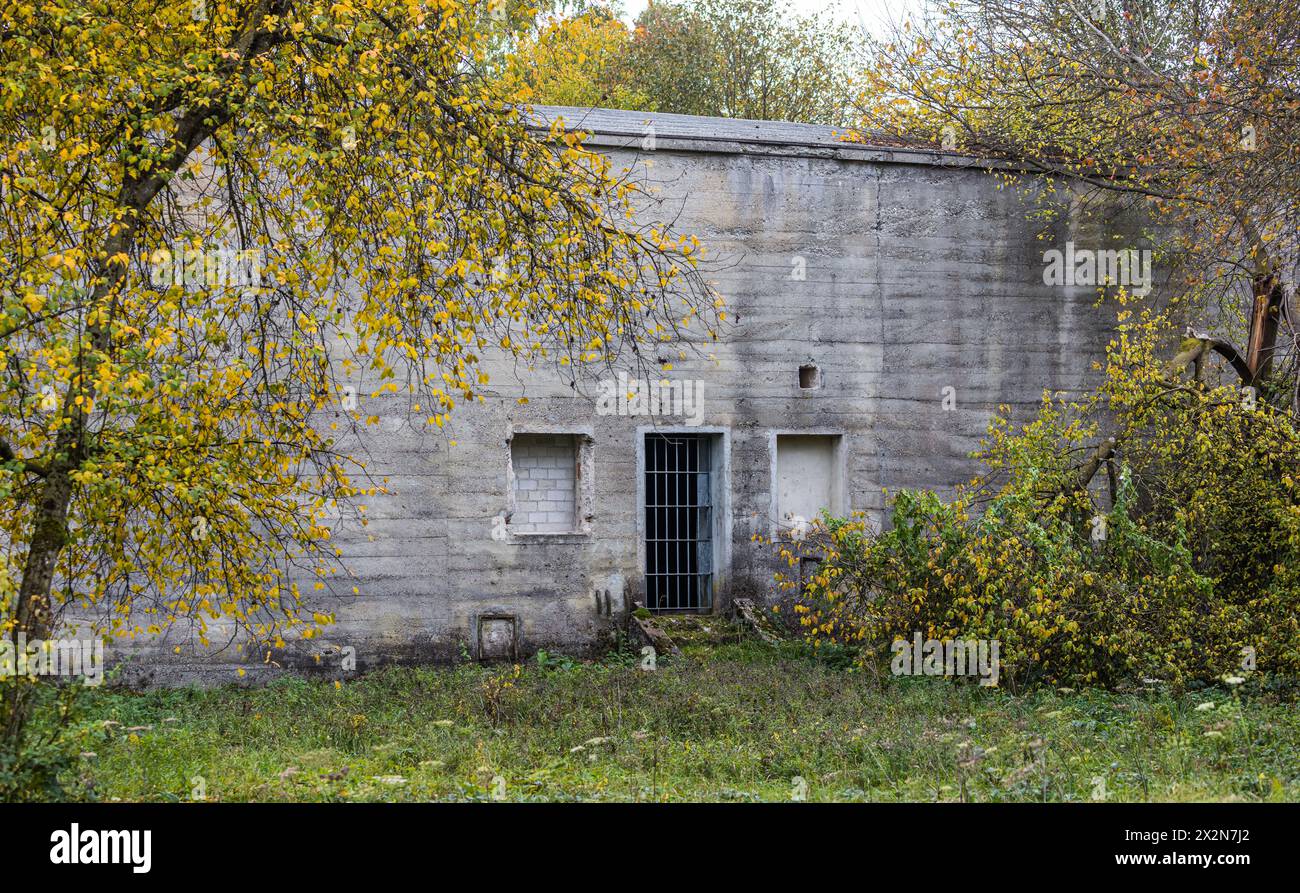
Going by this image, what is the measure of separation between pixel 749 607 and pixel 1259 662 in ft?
17.5

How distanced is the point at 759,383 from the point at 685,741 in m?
6.11

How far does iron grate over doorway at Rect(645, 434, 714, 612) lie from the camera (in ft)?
47.3

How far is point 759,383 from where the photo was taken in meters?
14.4

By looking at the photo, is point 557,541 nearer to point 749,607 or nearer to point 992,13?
point 749,607

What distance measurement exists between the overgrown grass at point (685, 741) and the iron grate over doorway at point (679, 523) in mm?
2153

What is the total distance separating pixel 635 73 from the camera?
29984mm

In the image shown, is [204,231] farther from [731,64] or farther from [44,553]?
[731,64]

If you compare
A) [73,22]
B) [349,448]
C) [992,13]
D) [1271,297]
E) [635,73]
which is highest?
[635,73]

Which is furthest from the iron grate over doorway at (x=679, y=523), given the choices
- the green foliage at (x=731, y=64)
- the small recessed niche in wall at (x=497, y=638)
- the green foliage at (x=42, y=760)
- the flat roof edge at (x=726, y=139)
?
the green foliage at (x=731, y=64)

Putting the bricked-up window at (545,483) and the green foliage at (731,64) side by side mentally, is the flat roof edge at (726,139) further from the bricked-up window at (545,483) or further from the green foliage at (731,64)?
the green foliage at (731,64)

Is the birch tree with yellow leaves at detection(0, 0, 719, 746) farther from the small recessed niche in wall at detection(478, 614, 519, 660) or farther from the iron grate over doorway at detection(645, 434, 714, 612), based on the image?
the iron grate over doorway at detection(645, 434, 714, 612)

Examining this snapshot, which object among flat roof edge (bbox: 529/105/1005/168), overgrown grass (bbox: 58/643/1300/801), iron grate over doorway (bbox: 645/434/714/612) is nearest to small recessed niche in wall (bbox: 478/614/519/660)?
overgrown grass (bbox: 58/643/1300/801)

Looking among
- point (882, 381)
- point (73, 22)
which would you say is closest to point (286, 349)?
point (73, 22)

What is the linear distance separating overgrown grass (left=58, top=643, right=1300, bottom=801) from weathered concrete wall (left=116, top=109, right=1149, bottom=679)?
5.47ft
